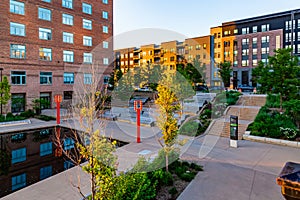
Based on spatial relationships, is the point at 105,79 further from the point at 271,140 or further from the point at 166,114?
the point at 166,114

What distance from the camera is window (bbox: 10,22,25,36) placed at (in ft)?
77.4

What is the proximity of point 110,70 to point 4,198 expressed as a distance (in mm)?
30011

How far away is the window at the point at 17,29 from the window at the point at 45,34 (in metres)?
2.00

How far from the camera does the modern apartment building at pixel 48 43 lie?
2370cm

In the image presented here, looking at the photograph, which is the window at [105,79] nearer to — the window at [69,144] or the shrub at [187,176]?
the window at [69,144]

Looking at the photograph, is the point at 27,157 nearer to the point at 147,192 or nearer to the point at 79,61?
the point at 147,192

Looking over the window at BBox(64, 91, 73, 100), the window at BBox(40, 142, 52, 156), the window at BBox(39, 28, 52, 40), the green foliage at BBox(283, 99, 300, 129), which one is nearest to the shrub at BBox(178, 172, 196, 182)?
the window at BBox(40, 142, 52, 156)

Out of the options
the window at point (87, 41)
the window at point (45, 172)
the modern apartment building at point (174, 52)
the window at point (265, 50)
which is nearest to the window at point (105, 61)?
the window at point (87, 41)

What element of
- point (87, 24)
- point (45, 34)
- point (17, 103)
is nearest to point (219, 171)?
point (17, 103)

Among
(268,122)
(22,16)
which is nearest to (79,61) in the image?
(22,16)

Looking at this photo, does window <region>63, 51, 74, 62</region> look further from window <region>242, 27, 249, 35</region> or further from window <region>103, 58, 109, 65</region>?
window <region>242, 27, 249, 35</region>

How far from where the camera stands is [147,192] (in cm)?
608

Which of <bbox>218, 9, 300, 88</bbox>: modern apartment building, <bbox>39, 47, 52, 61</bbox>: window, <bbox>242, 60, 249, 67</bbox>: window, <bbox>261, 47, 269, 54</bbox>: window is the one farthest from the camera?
<bbox>242, 60, 249, 67</bbox>: window

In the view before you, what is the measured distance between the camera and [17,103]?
23516mm
